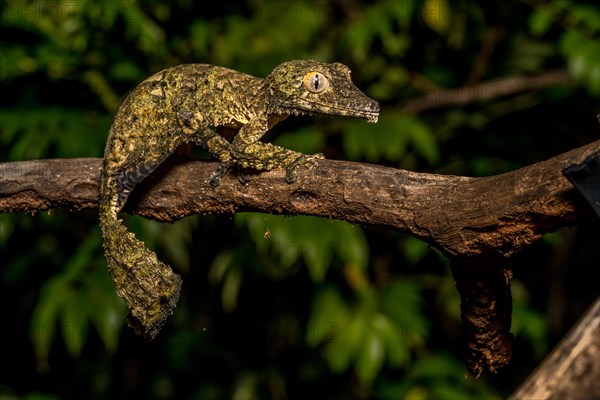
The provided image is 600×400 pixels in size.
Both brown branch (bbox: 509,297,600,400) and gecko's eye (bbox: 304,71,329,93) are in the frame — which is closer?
brown branch (bbox: 509,297,600,400)

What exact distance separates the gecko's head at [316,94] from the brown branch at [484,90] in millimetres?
2070

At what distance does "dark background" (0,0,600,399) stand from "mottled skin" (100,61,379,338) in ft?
3.18

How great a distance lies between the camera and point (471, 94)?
463 cm

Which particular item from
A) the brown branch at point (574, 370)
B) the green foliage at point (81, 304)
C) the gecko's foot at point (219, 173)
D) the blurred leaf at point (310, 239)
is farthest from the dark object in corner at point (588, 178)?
the green foliage at point (81, 304)

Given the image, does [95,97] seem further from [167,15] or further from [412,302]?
[412,302]

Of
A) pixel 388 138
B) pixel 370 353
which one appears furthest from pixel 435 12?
pixel 370 353

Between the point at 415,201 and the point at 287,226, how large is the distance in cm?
124

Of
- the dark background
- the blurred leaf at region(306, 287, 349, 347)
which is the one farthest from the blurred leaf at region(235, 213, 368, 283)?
the blurred leaf at region(306, 287, 349, 347)

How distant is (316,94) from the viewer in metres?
2.54

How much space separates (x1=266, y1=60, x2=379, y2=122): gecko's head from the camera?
2.51 m

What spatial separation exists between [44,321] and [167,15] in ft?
6.02

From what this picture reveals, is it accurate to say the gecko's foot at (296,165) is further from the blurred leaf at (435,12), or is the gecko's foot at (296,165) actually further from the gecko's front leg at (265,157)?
the blurred leaf at (435,12)

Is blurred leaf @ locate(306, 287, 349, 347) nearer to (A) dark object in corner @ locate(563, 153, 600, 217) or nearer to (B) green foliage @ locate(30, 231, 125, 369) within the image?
(B) green foliage @ locate(30, 231, 125, 369)

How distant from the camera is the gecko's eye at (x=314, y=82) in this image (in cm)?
253
